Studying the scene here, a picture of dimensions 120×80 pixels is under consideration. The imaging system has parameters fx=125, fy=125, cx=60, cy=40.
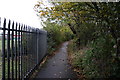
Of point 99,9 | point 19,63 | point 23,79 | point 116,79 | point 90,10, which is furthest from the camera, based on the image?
point 90,10

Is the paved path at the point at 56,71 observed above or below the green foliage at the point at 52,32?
below

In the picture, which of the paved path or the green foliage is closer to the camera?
the paved path

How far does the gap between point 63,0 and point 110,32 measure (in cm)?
220

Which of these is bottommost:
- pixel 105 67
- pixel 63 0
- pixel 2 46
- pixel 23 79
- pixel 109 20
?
pixel 23 79

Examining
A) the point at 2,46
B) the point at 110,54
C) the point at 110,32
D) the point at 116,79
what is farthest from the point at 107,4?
the point at 2,46

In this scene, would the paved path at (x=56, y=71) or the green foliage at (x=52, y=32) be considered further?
the green foliage at (x=52, y=32)

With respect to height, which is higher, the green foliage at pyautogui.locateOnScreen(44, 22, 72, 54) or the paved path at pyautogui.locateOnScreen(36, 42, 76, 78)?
the green foliage at pyautogui.locateOnScreen(44, 22, 72, 54)

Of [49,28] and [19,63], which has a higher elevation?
[49,28]

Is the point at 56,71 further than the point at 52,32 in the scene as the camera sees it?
No

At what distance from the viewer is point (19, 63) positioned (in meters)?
3.61

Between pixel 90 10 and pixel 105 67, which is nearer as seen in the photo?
pixel 105 67

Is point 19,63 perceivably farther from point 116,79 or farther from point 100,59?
point 116,79

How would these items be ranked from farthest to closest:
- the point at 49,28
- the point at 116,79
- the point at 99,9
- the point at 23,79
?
the point at 49,28 < the point at 99,9 < the point at 23,79 < the point at 116,79

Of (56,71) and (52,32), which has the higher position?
(52,32)
